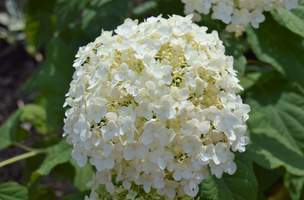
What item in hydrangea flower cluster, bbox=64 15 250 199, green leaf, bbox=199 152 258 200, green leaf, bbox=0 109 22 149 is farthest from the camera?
green leaf, bbox=0 109 22 149

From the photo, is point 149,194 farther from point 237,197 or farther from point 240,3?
point 240,3

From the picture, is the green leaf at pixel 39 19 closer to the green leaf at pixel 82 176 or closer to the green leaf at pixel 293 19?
the green leaf at pixel 82 176

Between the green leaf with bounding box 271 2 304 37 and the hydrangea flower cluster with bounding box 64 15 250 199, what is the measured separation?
59cm

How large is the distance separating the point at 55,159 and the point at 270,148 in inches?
46.9

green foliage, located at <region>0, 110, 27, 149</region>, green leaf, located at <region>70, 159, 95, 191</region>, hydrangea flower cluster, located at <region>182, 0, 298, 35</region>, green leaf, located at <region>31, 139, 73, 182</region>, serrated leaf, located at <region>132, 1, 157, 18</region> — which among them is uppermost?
hydrangea flower cluster, located at <region>182, 0, 298, 35</region>

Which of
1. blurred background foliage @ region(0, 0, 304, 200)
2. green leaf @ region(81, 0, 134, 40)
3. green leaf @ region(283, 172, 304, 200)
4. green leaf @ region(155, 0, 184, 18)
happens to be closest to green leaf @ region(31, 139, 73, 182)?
blurred background foliage @ region(0, 0, 304, 200)

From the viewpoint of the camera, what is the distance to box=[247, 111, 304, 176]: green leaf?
5.82ft

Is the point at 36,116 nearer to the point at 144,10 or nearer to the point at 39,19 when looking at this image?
the point at 39,19

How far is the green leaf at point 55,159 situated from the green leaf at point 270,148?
0.99 metres

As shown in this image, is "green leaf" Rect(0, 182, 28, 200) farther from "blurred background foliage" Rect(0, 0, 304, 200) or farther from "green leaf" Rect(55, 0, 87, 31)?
"green leaf" Rect(55, 0, 87, 31)

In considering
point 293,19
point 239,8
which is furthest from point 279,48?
point 239,8

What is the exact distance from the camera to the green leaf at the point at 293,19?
1768 mm

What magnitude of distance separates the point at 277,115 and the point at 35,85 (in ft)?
6.05

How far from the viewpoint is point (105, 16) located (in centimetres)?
210
